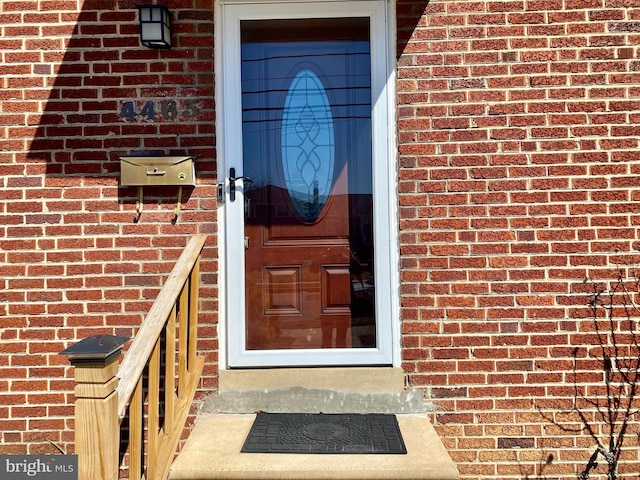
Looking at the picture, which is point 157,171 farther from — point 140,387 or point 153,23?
point 140,387

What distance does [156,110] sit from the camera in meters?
2.90

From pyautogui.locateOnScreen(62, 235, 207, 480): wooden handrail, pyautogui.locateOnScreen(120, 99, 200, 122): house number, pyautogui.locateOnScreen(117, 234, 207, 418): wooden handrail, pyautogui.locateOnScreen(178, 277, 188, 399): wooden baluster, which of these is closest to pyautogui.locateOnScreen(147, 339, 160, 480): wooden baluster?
pyautogui.locateOnScreen(62, 235, 207, 480): wooden handrail

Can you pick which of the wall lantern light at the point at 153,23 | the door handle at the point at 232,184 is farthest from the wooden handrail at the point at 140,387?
the wall lantern light at the point at 153,23

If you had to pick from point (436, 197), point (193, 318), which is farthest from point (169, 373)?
point (436, 197)

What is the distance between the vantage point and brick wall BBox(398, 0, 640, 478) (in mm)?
2814

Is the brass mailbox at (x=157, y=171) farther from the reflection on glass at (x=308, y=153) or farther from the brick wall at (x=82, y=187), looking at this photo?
the reflection on glass at (x=308, y=153)

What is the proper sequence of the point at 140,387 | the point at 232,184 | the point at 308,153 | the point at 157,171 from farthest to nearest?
1. the point at 308,153
2. the point at 232,184
3. the point at 157,171
4. the point at 140,387

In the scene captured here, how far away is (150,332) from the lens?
2070mm

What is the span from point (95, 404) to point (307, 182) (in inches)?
68.6

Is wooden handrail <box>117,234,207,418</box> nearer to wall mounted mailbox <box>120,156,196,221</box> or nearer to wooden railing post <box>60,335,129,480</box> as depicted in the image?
wooden railing post <box>60,335,129,480</box>

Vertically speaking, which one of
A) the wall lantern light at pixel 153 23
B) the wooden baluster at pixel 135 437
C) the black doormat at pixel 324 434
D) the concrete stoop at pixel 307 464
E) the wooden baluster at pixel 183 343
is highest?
the wall lantern light at pixel 153 23

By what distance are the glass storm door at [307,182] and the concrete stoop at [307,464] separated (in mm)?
662

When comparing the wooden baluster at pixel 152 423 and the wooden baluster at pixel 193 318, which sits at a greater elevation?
the wooden baluster at pixel 193 318

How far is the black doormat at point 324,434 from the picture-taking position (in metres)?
2.42
